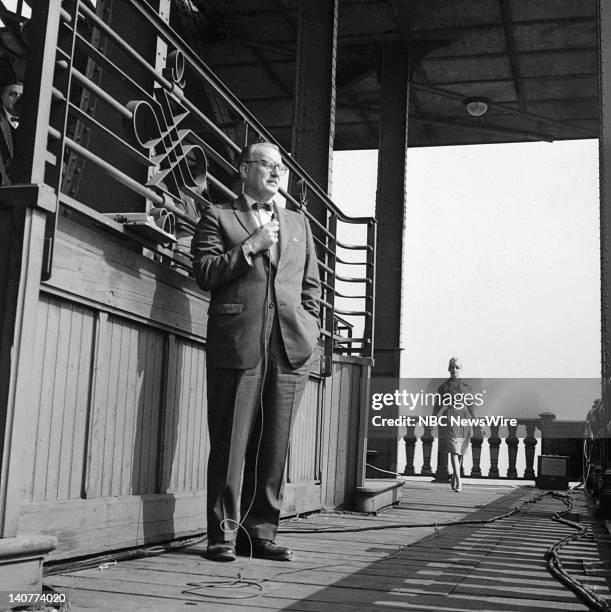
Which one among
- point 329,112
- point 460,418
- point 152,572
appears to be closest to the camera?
point 152,572

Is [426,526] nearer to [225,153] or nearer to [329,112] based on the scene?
[329,112]

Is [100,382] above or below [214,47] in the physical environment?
below

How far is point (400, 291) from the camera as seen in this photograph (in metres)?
12.5

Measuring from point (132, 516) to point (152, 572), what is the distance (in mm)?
469

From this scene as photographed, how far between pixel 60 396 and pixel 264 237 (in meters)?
1.13

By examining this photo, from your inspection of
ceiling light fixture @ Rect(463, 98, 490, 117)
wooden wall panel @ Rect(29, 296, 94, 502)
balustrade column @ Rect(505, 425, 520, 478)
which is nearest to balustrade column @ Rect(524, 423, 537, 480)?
balustrade column @ Rect(505, 425, 520, 478)

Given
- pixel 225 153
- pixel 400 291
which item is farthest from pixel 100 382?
pixel 225 153

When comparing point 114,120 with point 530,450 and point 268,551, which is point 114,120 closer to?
point 268,551

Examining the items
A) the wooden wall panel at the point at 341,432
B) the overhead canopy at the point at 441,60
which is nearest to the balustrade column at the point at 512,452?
the overhead canopy at the point at 441,60

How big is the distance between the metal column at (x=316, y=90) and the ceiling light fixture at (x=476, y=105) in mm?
→ 6768

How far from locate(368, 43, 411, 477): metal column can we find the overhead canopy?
1.78 feet

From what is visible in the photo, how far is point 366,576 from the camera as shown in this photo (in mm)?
3496

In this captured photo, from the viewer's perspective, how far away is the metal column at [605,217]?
5.40m

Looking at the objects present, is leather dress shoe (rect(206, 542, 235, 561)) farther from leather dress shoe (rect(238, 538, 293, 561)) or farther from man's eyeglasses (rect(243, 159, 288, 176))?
man's eyeglasses (rect(243, 159, 288, 176))
